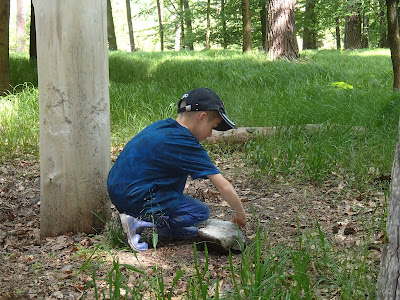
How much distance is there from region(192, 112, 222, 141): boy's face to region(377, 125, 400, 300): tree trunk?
149cm

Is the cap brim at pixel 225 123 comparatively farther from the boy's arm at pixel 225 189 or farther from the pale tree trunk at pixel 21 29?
the pale tree trunk at pixel 21 29

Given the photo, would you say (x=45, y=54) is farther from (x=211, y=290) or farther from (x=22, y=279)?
(x=211, y=290)

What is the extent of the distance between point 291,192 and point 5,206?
254 centimetres

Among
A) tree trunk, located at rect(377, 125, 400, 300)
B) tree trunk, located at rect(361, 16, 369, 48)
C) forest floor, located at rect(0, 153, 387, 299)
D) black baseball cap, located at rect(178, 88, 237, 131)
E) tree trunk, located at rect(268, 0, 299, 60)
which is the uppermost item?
tree trunk, located at rect(361, 16, 369, 48)

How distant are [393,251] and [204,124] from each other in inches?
62.9

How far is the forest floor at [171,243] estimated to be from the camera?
251cm

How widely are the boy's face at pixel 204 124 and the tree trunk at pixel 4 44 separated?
482cm

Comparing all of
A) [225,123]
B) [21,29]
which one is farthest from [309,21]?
[225,123]

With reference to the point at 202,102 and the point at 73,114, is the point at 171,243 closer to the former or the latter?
the point at 202,102

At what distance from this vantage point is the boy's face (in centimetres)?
291

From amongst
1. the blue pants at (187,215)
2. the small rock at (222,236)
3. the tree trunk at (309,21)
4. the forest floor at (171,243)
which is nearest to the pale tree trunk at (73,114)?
the forest floor at (171,243)

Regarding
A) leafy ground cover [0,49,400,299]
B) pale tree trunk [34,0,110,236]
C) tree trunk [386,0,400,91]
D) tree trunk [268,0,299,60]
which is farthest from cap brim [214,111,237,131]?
tree trunk [268,0,299,60]

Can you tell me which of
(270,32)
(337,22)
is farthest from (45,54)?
(337,22)

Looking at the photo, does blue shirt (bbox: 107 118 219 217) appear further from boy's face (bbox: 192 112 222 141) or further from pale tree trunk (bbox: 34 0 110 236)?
pale tree trunk (bbox: 34 0 110 236)
